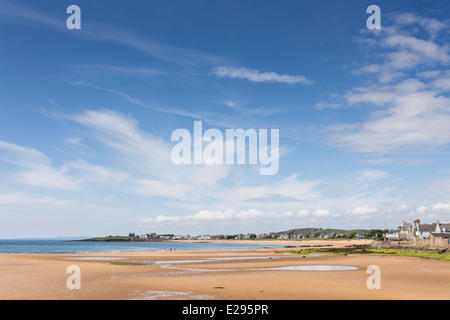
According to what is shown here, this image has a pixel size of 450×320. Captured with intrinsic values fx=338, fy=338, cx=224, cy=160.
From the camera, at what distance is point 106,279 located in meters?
30.1
